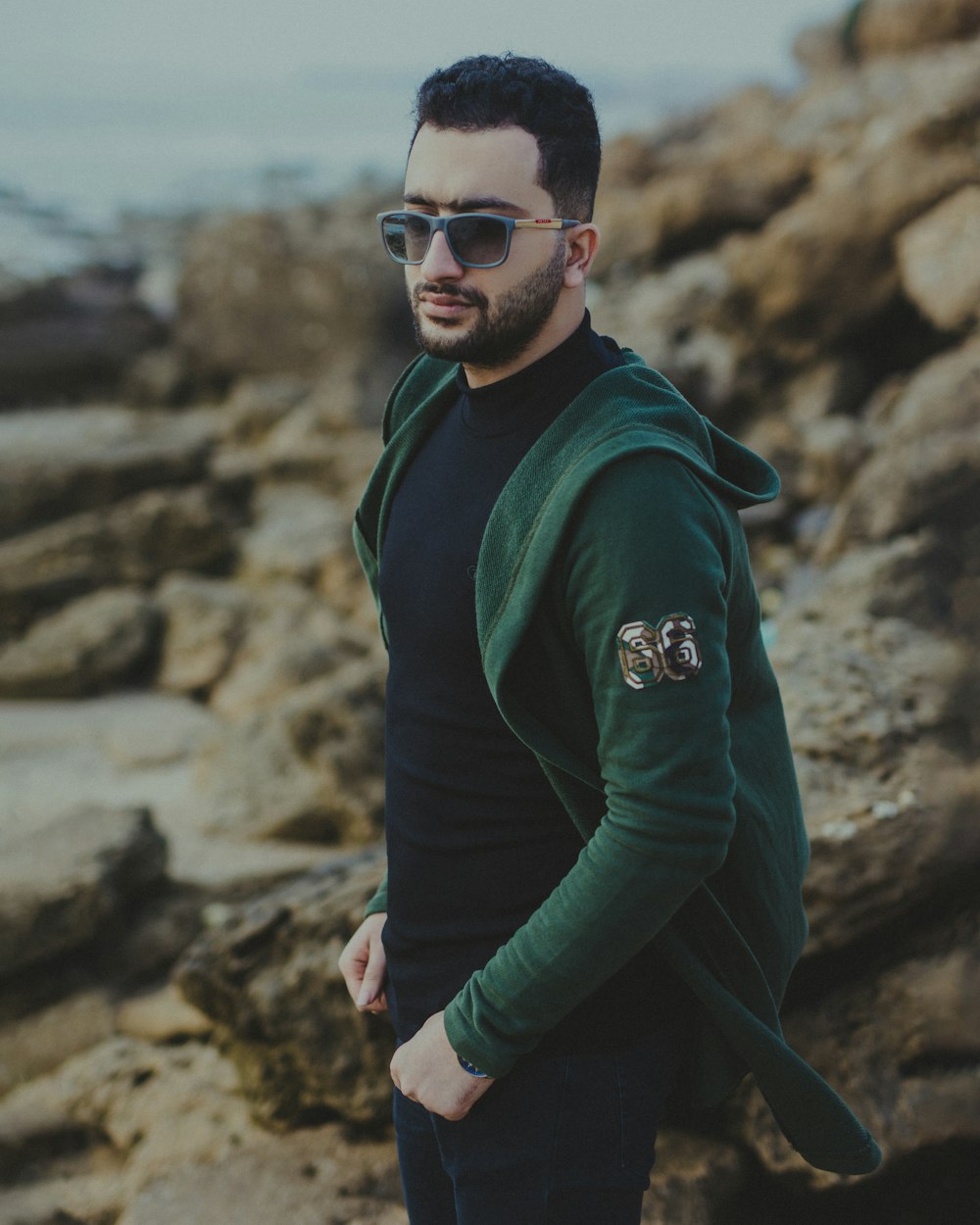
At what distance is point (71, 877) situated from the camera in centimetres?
423

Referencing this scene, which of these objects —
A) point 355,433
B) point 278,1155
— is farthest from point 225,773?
point 355,433

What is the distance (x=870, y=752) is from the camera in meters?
2.83

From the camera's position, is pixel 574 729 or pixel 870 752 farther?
pixel 870 752

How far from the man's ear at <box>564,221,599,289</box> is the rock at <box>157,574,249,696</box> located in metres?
6.70

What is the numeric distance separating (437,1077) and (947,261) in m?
7.35

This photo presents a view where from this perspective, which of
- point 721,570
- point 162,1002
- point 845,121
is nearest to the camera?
point 721,570

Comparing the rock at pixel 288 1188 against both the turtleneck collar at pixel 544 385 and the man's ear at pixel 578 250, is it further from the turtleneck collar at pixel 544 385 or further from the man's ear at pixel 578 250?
the man's ear at pixel 578 250

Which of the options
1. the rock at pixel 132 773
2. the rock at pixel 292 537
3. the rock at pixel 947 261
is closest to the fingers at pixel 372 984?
the rock at pixel 132 773

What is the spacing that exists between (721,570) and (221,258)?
1150 centimetres

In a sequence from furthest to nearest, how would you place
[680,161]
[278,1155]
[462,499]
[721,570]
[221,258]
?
[680,161] → [221,258] → [278,1155] → [462,499] → [721,570]

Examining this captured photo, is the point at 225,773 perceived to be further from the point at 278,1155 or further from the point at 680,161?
the point at 680,161

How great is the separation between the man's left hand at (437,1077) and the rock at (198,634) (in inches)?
261

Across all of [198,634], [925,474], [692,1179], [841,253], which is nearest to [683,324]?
[841,253]

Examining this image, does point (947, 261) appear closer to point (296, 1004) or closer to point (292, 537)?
point (292, 537)
